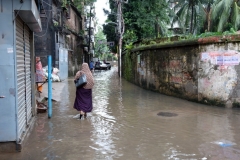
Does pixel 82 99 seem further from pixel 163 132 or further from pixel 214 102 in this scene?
pixel 214 102

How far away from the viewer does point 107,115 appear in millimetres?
8477

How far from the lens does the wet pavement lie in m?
4.98

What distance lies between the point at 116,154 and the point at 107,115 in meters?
3.50

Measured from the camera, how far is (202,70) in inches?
387

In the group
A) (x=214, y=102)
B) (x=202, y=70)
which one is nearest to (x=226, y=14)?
(x=202, y=70)

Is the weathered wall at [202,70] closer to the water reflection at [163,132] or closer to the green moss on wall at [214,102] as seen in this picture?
the green moss on wall at [214,102]

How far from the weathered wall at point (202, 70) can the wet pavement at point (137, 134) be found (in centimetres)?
57

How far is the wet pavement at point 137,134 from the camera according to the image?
498 cm

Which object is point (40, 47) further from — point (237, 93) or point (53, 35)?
point (237, 93)

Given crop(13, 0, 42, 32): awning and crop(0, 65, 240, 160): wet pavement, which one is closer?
crop(13, 0, 42, 32): awning

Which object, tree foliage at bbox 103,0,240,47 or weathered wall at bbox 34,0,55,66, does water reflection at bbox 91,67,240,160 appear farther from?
tree foliage at bbox 103,0,240,47

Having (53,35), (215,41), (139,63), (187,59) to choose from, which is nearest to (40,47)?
(53,35)

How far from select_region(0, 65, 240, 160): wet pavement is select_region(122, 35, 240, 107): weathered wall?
1.88 ft

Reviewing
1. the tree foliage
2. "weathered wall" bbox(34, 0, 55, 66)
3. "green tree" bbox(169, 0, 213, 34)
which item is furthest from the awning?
"green tree" bbox(169, 0, 213, 34)
